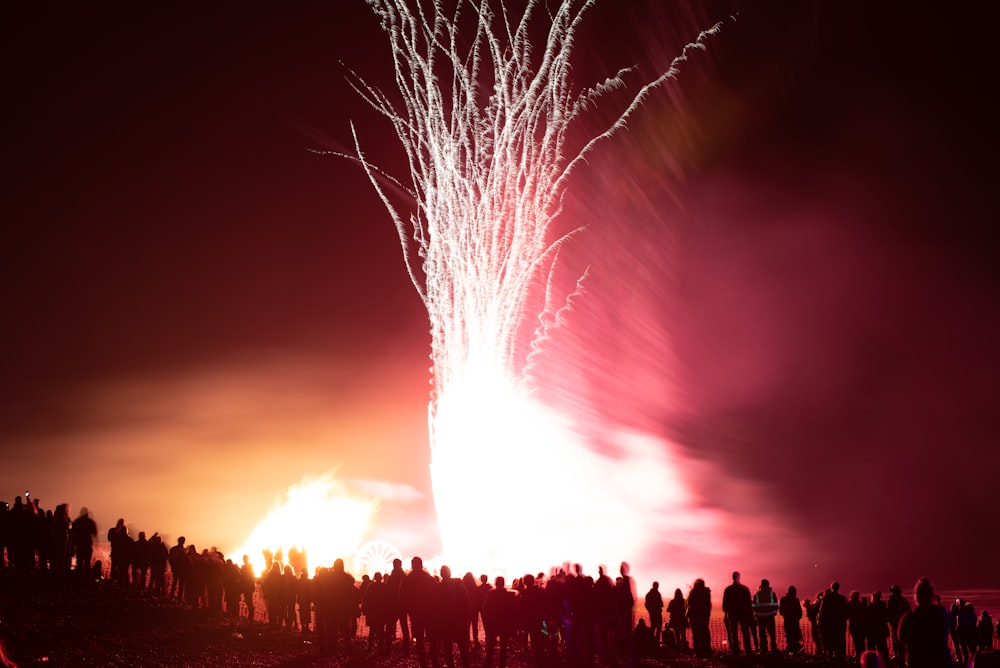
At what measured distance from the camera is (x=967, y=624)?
1744 cm

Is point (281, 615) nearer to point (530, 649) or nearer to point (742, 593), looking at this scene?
point (530, 649)

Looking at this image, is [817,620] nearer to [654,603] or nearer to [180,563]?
[654,603]

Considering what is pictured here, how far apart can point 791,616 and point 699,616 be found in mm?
2143

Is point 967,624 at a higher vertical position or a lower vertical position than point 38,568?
lower

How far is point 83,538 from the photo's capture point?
21.2 metres

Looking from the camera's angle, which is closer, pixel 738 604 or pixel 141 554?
pixel 738 604

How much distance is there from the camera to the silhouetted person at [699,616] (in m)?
18.0

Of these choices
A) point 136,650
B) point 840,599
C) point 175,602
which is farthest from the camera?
point 175,602

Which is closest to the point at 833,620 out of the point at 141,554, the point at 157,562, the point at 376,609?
the point at 376,609

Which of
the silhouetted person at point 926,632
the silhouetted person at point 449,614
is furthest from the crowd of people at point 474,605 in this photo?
the silhouetted person at point 926,632

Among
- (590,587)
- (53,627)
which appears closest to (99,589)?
(53,627)

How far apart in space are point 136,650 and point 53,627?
1.70 metres

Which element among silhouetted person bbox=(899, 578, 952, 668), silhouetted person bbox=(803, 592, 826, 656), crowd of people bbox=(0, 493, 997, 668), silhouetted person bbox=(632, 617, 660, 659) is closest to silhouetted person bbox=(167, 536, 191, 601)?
crowd of people bbox=(0, 493, 997, 668)

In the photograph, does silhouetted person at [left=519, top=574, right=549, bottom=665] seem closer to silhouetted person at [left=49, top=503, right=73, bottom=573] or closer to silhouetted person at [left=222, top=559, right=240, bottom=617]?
silhouetted person at [left=222, top=559, right=240, bottom=617]
